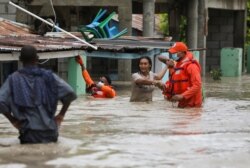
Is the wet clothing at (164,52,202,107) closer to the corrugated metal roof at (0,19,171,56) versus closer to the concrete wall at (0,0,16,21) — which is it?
the corrugated metal roof at (0,19,171,56)

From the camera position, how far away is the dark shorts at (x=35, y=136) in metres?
7.83

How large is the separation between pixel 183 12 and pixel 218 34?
12.3 ft

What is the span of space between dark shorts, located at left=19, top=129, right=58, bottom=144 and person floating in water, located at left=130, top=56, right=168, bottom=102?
510cm

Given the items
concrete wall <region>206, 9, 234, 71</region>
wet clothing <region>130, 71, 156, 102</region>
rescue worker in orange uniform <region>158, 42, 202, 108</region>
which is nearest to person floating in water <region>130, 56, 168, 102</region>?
wet clothing <region>130, 71, 156, 102</region>

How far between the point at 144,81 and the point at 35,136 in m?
5.23

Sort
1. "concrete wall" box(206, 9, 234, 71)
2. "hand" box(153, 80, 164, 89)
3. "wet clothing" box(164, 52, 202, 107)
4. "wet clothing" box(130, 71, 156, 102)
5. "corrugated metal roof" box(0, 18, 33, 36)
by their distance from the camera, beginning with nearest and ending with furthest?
"wet clothing" box(164, 52, 202, 107) < "hand" box(153, 80, 164, 89) < "wet clothing" box(130, 71, 156, 102) < "corrugated metal roof" box(0, 18, 33, 36) < "concrete wall" box(206, 9, 234, 71)

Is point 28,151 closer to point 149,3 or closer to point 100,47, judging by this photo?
point 100,47

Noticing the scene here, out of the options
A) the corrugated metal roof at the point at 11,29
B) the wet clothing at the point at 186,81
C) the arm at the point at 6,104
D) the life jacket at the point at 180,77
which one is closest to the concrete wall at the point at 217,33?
the corrugated metal roof at the point at 11,29

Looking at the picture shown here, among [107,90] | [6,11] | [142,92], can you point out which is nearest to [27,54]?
[142,92]

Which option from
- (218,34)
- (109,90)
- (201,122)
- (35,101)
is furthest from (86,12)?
(35,101)

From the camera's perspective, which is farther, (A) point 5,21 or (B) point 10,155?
(A) point 5,21

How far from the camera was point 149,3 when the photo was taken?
24.1 metres

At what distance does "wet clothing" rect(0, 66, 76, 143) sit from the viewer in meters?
7.76

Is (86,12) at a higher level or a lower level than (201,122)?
higher
